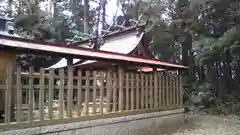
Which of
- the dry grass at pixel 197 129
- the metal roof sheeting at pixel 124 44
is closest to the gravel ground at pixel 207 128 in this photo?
the dry grass at pixel 197 129

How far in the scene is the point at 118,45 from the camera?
10.2 m

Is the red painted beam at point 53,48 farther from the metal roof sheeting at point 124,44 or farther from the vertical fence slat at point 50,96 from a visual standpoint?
the metal roof sheeting at point 124,44

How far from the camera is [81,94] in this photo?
17.7ft

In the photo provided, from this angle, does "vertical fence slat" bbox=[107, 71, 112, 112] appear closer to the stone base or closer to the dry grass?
the stone base

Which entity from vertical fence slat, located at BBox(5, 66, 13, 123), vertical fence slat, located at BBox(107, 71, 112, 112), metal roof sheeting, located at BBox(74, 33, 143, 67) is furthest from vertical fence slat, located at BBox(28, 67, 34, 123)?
metal roof sheeting, located at BBox(74, 33, 143, 67)

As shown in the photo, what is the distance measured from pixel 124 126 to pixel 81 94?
1498mm

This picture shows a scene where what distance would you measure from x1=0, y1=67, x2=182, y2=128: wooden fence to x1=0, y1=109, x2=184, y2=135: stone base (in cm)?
14

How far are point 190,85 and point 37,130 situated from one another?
38.0ft

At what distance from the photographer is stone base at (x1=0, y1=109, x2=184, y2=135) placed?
4660 millimetres

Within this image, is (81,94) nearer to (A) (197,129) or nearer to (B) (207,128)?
(A) (197,129)

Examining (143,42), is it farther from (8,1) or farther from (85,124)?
(8,1)

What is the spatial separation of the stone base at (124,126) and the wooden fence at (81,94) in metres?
0.14

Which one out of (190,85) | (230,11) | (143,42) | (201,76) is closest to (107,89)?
(143,42)

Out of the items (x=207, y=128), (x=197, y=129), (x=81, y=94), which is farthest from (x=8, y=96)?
(x=207, y=128)
